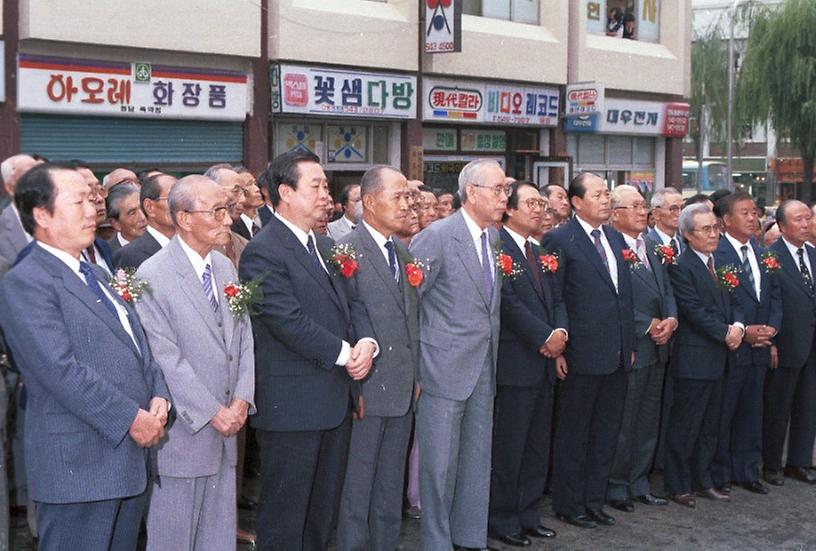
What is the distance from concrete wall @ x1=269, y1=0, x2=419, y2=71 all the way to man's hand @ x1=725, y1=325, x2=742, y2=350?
8803 mm

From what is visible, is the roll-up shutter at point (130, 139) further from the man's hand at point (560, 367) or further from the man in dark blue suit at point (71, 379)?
the man in dark blue suit at point (71, 379)

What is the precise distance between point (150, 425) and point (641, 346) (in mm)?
4109

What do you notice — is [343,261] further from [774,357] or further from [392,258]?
[774,357]

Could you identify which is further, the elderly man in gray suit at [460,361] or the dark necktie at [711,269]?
the dark necktie at [711,269]

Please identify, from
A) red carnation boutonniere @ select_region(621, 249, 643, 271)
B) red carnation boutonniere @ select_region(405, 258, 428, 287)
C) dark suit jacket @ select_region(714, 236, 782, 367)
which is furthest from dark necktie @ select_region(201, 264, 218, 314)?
dark suit jacket @ select_region(714, 236, 782, 367)

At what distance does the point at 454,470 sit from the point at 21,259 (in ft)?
9.40

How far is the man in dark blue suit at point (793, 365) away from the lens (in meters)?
8.25

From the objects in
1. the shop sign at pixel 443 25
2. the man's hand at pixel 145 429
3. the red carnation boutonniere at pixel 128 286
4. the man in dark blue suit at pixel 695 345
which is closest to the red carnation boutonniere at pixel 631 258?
the man in dark blue suit at pixel 695 345

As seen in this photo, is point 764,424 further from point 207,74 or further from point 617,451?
point 207,74

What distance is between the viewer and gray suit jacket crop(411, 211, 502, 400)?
617cm

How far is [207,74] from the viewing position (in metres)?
14.0

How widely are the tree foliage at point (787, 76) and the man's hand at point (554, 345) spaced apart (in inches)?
1040

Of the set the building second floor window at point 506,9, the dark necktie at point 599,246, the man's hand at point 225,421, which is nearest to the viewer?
the man's hand at point 225,421

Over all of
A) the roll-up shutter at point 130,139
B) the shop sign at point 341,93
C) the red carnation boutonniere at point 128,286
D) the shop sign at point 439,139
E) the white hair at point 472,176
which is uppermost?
the shop sign at point 341,93
